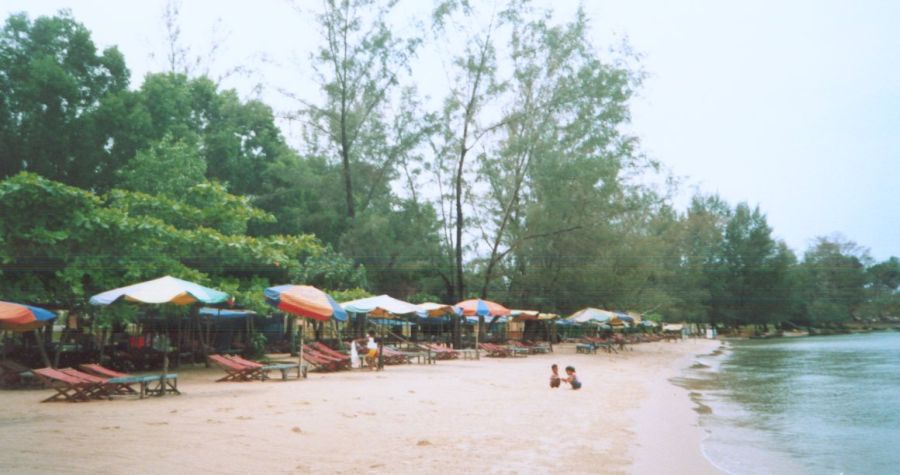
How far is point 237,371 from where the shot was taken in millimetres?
14445

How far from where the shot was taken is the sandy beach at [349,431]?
6.64m

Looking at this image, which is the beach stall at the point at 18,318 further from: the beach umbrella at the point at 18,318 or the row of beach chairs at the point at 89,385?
the row of beach chairs at the point at 89,385

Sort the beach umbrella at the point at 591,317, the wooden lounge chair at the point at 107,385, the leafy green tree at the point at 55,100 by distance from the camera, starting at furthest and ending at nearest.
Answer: the beach umbrella at the point at 591,317 → the leafy green tree at the point at 55,100 → the wooden lounge chair at the point at 107,385

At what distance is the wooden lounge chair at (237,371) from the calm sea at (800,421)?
991 cm

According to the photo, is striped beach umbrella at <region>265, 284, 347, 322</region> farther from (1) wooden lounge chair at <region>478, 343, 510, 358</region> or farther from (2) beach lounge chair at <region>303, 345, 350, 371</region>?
(1) wooden lounge chair at <region>478, 343, 510, 358</region>

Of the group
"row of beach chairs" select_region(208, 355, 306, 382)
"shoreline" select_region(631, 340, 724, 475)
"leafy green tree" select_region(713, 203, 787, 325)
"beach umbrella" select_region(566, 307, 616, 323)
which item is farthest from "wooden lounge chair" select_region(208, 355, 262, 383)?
"leafy green tree" select_region(713, 203, 787, 325)

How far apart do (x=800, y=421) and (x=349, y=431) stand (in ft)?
34.7

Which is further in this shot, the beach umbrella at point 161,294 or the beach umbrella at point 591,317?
the beach umbrella at point 591,317

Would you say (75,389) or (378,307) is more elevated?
(378,307)

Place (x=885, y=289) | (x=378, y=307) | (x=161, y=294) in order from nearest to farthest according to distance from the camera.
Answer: (x=161, y=294) → (x=378, y=307) → (x=885, y=289)

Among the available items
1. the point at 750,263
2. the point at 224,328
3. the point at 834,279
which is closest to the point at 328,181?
the point at 224,328

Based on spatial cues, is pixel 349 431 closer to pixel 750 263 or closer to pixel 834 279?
pixel 750 263

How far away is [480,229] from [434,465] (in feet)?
100

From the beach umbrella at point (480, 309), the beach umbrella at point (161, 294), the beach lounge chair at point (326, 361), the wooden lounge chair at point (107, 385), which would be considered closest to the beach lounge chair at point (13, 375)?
the wooden lounge chair at point (107, 385)
